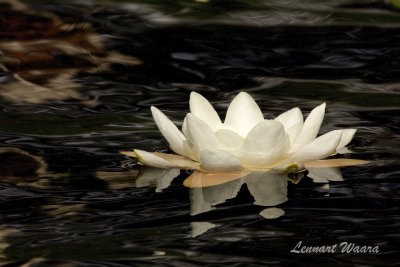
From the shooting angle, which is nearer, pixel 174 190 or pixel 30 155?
pixel 174 190

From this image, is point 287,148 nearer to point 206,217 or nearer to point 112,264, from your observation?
point 206,217

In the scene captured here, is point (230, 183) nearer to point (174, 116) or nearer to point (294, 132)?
point (294, 132)

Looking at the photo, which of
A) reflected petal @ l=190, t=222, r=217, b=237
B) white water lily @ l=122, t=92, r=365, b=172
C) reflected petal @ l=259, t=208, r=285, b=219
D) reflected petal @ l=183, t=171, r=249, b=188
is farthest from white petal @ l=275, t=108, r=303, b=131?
reflected petal @ l=190, t=222, r=217, b=237

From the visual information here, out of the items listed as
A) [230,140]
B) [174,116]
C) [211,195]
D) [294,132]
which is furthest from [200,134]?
[174,116]

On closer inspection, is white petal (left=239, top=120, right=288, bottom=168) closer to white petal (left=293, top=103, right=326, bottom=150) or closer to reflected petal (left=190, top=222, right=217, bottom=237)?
white petal (left=293, top=103, right=326, bottom=150)

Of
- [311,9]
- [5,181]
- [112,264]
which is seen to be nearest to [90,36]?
[311,9]

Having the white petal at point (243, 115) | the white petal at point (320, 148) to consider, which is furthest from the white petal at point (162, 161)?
the white petal at point (320, 148)
